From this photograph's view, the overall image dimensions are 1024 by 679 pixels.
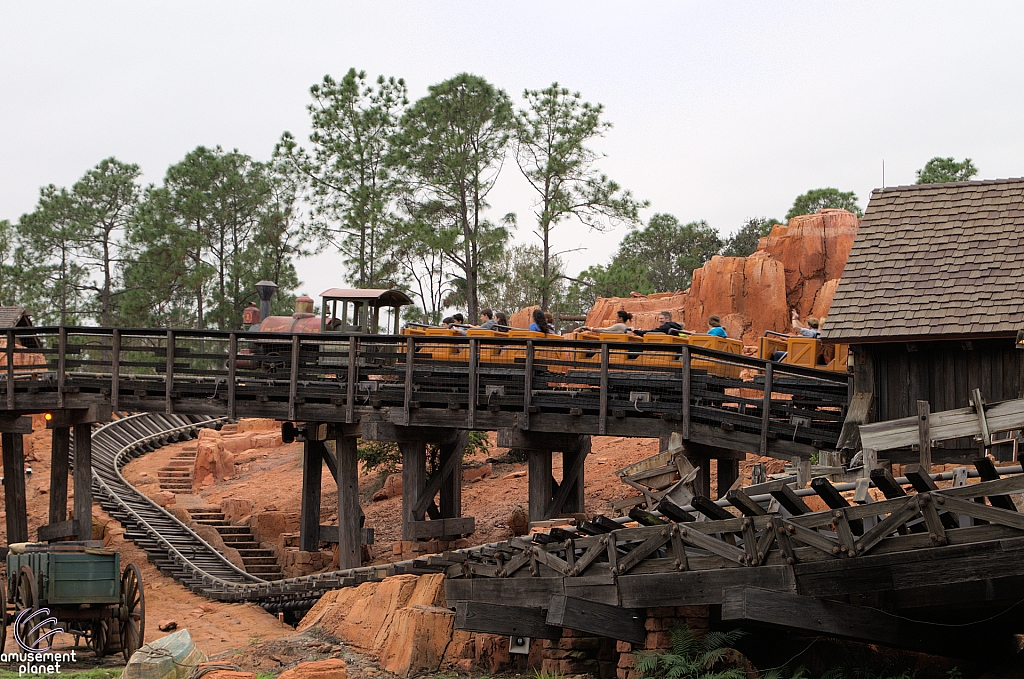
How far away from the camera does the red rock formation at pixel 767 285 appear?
3472cm

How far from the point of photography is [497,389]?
697 inches

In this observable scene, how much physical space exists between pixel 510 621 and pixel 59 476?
1420cm

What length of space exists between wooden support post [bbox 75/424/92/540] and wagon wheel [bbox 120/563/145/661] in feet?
20.7

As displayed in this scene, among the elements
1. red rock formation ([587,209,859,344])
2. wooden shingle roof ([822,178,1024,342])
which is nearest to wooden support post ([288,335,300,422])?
wooden shingle roof ([822,178,1024,342])

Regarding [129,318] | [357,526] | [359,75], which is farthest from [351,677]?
[129,318]

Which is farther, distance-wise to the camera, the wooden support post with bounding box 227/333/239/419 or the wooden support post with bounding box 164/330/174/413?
the wooden support post with bounding box 164/330/174/413

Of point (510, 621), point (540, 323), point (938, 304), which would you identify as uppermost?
point (938, 304)

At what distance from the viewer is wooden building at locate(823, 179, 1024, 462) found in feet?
49.5

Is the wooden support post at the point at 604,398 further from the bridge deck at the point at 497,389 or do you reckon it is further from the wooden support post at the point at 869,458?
the wooden support post at the point at 869,458

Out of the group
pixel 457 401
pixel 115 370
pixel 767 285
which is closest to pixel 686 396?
pixel 457 401

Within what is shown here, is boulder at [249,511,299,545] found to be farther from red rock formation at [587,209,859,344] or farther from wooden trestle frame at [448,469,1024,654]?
wooden trestle frame at [448,469,1024,654]

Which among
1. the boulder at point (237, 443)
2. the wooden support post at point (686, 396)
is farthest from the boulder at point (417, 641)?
the boulder at point (237, 443)

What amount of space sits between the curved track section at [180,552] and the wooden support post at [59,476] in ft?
5.83

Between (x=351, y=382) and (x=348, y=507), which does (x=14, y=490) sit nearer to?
(x=348, y=507)
